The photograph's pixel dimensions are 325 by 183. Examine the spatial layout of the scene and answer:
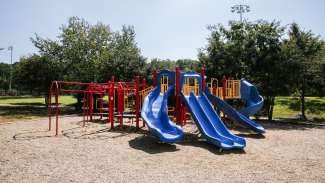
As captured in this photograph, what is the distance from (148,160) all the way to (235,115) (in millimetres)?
6407

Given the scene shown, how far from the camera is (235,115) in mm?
14117

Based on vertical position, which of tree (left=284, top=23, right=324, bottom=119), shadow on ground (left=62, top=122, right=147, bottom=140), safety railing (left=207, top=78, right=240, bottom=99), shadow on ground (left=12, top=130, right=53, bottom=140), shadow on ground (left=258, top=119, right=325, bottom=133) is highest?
tree (left=284, top=23, right=324, bottom=119)

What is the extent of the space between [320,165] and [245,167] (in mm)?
2030

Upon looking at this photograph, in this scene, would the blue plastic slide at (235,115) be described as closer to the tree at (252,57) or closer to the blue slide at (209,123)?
the blue slide at (209,123)

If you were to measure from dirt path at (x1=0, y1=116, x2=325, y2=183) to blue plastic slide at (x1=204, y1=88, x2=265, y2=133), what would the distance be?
698 millimetres

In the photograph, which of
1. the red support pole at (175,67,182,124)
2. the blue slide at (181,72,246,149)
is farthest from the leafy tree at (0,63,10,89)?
the blue slide at (181,72,246,149)

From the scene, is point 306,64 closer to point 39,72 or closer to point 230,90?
point 230,90

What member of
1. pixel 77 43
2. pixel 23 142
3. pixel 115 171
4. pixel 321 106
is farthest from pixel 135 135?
pixel 321 106

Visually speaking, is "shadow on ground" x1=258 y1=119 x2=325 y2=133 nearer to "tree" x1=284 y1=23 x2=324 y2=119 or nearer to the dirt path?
"tree" x1=284 y1=23 x2=324 y2=119

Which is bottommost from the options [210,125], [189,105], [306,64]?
[210,125]

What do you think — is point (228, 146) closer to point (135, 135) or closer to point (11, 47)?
point (135, 135)

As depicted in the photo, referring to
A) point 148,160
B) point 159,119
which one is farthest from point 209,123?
point 148,160

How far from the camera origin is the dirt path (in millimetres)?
7180

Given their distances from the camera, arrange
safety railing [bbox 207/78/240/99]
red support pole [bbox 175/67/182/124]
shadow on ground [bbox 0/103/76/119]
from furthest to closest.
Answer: shadow on ground [bbox 0/103/76/119] < safety railing [bbox 207/78/240/99] < red support pole [bbox 175/67/182/124]
